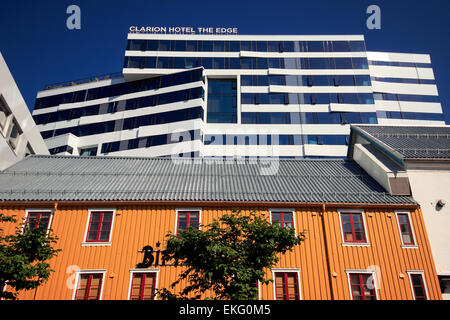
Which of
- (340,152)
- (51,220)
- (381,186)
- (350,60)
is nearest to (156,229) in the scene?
(51,220)

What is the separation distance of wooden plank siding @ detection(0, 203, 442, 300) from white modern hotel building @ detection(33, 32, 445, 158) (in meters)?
25.8

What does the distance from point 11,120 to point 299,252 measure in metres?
22.5

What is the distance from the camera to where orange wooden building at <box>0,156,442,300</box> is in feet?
55.7

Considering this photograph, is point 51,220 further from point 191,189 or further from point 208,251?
point 208,251

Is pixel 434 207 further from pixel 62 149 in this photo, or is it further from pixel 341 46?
pixel 62 149

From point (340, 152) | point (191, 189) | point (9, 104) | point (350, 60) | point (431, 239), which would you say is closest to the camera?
point (431, 239)

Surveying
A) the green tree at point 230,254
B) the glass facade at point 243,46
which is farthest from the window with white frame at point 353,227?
the glass facade at point 243,46

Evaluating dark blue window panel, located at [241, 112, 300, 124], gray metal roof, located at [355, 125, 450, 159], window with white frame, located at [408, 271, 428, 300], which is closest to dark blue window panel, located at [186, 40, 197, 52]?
dark blue window panel, located at [241, 112, 300, 124]

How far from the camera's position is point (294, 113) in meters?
48.9

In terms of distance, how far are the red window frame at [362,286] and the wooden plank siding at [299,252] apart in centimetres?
31

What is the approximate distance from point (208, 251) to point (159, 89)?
136 feet

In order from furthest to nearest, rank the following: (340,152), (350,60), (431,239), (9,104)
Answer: (350,60), (340,152), (9,104), (431,239)

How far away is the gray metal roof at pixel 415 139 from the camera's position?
2106 cm

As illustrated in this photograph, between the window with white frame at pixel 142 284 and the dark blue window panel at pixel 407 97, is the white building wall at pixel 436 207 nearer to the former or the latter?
the window with white frame at pixel 142 284
